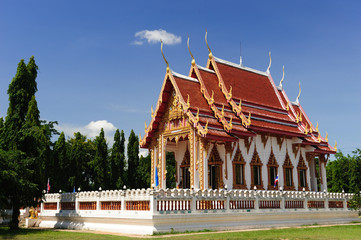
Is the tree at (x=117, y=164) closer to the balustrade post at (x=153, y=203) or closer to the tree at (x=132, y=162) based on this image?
the tree at (x=132, y=162)

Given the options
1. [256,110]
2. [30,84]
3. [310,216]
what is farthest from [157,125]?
[310,216]

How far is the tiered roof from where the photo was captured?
1997 cm

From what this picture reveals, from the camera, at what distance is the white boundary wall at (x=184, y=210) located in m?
14.4

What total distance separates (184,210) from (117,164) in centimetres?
1982

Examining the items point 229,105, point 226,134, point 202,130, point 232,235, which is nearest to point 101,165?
point 229,105

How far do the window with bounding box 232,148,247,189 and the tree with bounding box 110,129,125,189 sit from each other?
14.9 meters

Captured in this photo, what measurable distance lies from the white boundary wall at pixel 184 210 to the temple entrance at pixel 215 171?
2.50 metres

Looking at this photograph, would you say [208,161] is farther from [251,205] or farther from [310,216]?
[310,216]

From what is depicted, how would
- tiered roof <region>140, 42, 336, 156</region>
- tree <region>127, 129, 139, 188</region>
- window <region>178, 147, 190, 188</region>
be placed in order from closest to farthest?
tiered roof <region>140, 42, 336, 156</region> → window <region>178, 147, 190, 188</region> → tree <region>127, 129, 139, 188</region>

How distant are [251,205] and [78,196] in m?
7.89

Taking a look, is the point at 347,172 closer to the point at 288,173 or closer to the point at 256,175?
the point at 288,173

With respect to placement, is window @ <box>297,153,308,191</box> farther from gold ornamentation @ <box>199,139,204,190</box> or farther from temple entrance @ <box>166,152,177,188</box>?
temple entrance @ <box>166,152,177,188</box>

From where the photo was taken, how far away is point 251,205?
17.6 meters

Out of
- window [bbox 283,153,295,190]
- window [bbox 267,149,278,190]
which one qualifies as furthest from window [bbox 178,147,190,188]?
window [bbox 283,153,295,190]
